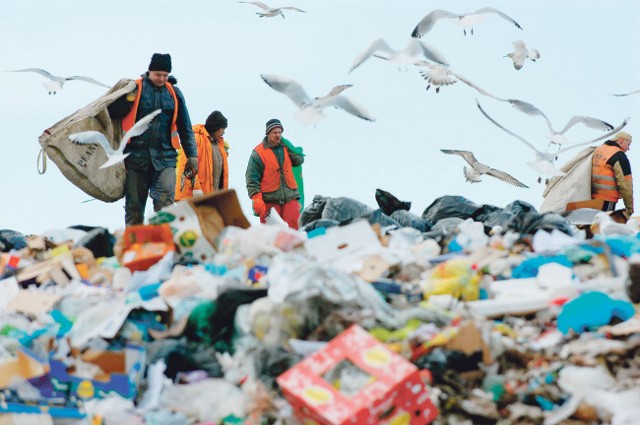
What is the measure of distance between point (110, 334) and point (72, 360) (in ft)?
0.58

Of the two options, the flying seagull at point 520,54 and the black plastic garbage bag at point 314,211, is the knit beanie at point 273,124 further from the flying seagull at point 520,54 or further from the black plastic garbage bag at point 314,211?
the flying seagull at point 520,54

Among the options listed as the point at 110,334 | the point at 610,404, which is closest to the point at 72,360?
the point at 110,334

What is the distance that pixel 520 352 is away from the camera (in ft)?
10.6

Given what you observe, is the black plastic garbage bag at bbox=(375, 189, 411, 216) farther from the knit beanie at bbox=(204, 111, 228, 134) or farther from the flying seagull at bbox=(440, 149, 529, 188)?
the knit beanie at bbox=(204, 111, 228, 134)

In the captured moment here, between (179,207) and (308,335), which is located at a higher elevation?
(179,207)

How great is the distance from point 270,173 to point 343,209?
3.63 feet

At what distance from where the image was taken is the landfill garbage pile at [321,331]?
3021 millimetres

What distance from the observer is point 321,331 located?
329cm

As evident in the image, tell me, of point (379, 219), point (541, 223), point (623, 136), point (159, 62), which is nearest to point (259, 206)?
point (159, 62)

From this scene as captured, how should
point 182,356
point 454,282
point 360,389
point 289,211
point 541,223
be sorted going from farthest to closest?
point 289,211
point 541,223
point 454,282
point 182,356
point 360,389

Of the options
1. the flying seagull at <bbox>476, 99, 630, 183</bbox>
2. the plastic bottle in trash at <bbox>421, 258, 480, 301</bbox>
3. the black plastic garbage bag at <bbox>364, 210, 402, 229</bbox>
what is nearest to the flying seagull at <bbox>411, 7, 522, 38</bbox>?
the flying seagull at <bbox>476, 99, 630, 183</bbox>

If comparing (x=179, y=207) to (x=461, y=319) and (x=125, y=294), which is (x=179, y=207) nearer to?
(x=125, y=294)

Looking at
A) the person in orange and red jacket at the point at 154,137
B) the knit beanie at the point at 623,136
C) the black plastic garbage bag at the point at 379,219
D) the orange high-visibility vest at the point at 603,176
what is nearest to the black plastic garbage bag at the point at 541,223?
the black plastic garbage bag at the point at 379,219

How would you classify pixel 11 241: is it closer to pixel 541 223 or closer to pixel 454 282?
pixel 541 223
